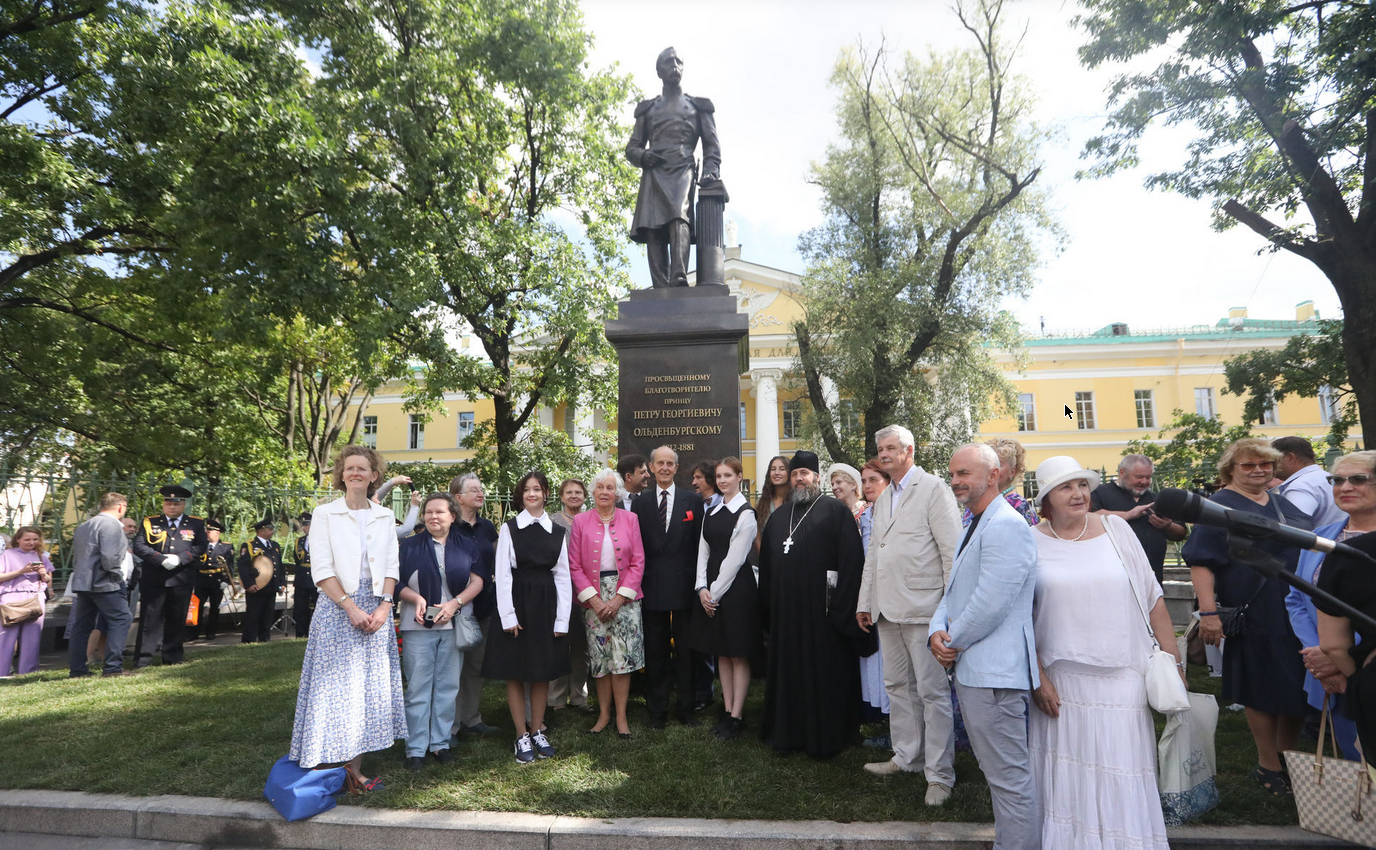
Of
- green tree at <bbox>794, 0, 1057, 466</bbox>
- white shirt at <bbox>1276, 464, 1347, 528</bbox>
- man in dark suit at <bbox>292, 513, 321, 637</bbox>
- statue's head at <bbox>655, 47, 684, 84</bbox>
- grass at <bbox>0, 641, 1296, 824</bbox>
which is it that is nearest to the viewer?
grass at <bbox>0, 641, 1296, 824</bbox>

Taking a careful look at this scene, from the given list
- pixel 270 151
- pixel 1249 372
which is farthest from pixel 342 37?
pixel 1249 372

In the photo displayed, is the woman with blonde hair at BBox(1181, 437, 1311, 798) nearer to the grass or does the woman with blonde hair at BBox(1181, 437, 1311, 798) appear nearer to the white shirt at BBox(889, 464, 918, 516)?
the grass

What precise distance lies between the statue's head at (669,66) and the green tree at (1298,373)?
1333 centimetres

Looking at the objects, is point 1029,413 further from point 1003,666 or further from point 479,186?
point 1003,666

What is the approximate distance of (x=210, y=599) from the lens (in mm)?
12141

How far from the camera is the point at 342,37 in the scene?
15352 mm

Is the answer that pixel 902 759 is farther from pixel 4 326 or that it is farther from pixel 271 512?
pixel 4 326

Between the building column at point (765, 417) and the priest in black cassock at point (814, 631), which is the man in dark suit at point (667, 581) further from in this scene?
the building column at point (765, 417)

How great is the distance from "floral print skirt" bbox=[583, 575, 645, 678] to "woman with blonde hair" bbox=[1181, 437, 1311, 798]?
11.7ft

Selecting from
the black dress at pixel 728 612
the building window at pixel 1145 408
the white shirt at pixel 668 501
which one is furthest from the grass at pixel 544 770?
the building window at pixel 1145 408

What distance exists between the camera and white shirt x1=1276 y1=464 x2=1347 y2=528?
4.76m

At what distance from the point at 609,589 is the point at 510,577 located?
2.45 ft

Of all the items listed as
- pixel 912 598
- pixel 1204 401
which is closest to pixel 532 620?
pixel 912 598

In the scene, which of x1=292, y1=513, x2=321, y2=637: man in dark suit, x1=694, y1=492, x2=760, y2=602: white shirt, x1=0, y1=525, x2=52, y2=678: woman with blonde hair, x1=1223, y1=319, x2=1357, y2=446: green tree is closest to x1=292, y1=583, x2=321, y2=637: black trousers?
x1=292, y1=513, x2=321, y2=637: man in dark suit
